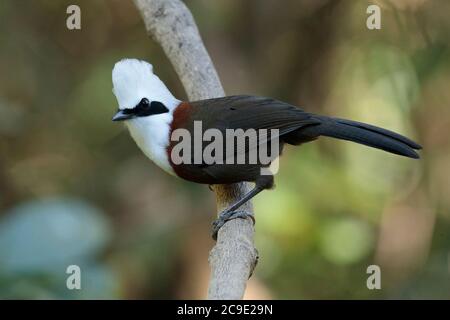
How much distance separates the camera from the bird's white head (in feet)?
10.6

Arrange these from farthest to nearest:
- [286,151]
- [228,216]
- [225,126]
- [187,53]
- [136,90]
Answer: [286,151] < [187,53] < [225,126] < [136,90] < [228,216]

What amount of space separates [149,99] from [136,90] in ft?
0.36

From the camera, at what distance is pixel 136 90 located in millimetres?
3365

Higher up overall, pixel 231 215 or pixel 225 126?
pixel 225 126

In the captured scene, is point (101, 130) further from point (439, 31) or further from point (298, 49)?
point (439, 31)

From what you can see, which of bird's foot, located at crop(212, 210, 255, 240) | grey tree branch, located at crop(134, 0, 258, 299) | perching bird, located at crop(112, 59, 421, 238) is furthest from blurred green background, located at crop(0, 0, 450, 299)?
bird's foot, located at crop(212, 210, 255, 240)

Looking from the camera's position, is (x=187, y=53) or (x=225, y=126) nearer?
(x=225, y=126)

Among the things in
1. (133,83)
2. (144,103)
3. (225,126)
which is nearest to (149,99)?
(144,103)

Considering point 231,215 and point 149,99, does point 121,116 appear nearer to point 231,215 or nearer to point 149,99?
point 149,99

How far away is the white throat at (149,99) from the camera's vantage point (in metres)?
3.29

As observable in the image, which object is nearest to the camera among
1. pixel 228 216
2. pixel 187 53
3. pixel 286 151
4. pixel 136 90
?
pixel 228 216

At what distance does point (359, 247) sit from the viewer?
204 inches

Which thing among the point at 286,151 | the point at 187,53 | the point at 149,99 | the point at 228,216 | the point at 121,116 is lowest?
the point at 228,216
